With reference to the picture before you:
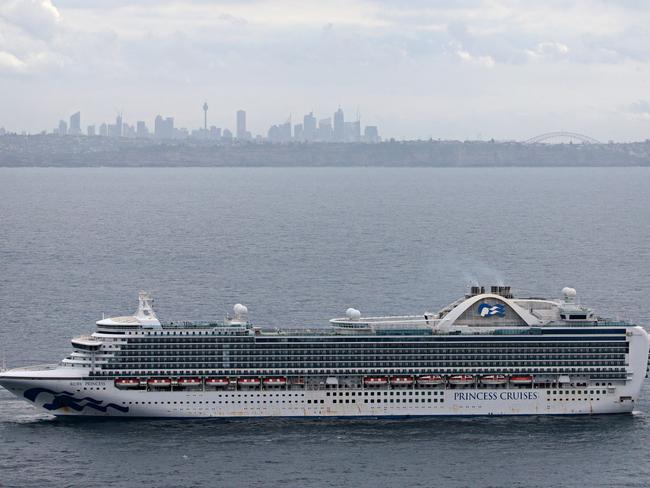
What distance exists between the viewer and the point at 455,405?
212 ft

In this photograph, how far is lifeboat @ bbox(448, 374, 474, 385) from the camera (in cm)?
6481

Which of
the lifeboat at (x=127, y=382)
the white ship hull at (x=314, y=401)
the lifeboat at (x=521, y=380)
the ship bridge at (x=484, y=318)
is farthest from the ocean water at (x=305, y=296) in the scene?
the ship bridge at (x=484, y=318)

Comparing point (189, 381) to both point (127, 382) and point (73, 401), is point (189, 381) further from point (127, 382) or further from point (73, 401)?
point (73, 401)

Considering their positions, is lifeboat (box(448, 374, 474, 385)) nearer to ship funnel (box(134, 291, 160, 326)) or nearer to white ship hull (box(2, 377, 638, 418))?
white ship hull (box(2, 377, 638, 418))

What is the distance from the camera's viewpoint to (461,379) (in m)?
64.8

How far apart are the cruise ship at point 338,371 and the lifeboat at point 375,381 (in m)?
0.04

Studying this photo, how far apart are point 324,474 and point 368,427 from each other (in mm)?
7314

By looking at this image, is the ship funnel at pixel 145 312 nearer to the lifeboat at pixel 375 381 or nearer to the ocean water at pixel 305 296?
the ocean water at pixel 305 296

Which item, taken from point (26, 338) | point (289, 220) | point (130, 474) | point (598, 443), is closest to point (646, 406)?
point (598, 443)

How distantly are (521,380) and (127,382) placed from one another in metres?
17.6

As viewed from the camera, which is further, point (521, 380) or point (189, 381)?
point (521, 380)

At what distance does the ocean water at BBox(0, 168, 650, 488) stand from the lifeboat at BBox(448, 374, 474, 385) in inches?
70.8

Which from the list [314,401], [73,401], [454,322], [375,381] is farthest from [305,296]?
[73,401]

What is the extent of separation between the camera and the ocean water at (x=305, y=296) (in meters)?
56.8
